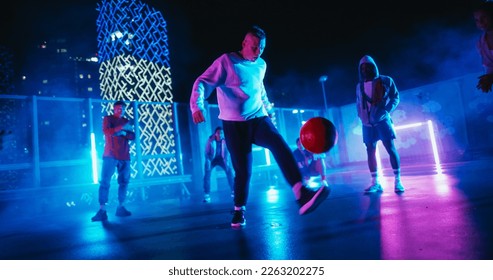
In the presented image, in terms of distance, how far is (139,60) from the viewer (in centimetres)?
1079

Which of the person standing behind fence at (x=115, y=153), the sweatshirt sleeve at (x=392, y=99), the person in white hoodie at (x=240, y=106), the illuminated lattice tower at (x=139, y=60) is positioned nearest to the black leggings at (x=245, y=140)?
the person in white hoodie at (x=240, y=106)

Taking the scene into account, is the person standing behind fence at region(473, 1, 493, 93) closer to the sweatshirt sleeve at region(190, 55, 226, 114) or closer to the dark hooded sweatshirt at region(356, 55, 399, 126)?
the dark hooded sweatshirt at region(356, 55, 399, 126)

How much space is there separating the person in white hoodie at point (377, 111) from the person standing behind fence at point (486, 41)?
1212 mm

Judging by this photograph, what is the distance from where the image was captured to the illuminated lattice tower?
10.0 meters

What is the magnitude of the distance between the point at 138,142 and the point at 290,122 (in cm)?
612

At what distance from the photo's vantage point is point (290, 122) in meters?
12.5

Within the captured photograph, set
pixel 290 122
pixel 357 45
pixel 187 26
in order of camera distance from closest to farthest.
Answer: pixel 187 26
pixel 357 45
pixel 290 122

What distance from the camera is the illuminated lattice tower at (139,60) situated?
10031mm

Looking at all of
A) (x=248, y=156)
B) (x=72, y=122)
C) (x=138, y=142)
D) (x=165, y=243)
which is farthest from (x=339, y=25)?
(x=165, y=243)

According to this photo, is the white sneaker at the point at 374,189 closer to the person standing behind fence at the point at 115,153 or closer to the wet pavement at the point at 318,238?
the wet pavement at the point at 318,238

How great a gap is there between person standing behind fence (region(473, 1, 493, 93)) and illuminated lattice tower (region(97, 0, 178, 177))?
8.23 metres

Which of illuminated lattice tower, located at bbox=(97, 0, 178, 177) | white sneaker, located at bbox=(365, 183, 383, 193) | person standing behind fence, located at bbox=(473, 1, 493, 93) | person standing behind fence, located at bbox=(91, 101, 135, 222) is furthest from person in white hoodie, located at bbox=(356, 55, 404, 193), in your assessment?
illuminated lattice tower, located at bbox=(97, 0, 178, 177)
